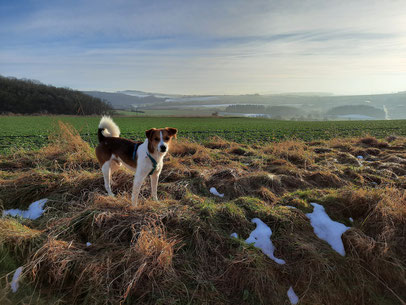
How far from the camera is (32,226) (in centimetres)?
398

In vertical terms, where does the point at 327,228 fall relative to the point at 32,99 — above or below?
above

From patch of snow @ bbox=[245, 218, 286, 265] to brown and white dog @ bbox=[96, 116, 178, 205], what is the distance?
2065mm

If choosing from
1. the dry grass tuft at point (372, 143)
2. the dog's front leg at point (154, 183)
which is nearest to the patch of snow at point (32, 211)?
the dog's front leg at point (154, 183)

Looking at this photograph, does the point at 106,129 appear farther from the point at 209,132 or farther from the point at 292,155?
the point at 209,132

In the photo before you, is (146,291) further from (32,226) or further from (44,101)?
(44,101)

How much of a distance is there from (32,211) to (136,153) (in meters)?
2.46

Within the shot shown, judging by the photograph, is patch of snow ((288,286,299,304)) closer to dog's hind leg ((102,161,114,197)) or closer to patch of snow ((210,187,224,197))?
patch of snow ((210,187,224,197))

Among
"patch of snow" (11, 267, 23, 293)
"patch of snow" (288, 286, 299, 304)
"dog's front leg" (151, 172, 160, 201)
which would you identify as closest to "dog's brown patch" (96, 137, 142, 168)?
"dog's front leg" (151, 172, 160, 201)

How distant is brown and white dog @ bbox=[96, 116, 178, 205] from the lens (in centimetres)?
410

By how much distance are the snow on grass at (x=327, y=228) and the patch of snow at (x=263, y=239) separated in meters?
0.97

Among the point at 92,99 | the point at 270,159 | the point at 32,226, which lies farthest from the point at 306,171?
the point at 92,99

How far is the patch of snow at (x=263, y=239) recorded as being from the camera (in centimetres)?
352

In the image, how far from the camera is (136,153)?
4.45m

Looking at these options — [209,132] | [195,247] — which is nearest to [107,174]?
[195,247]
